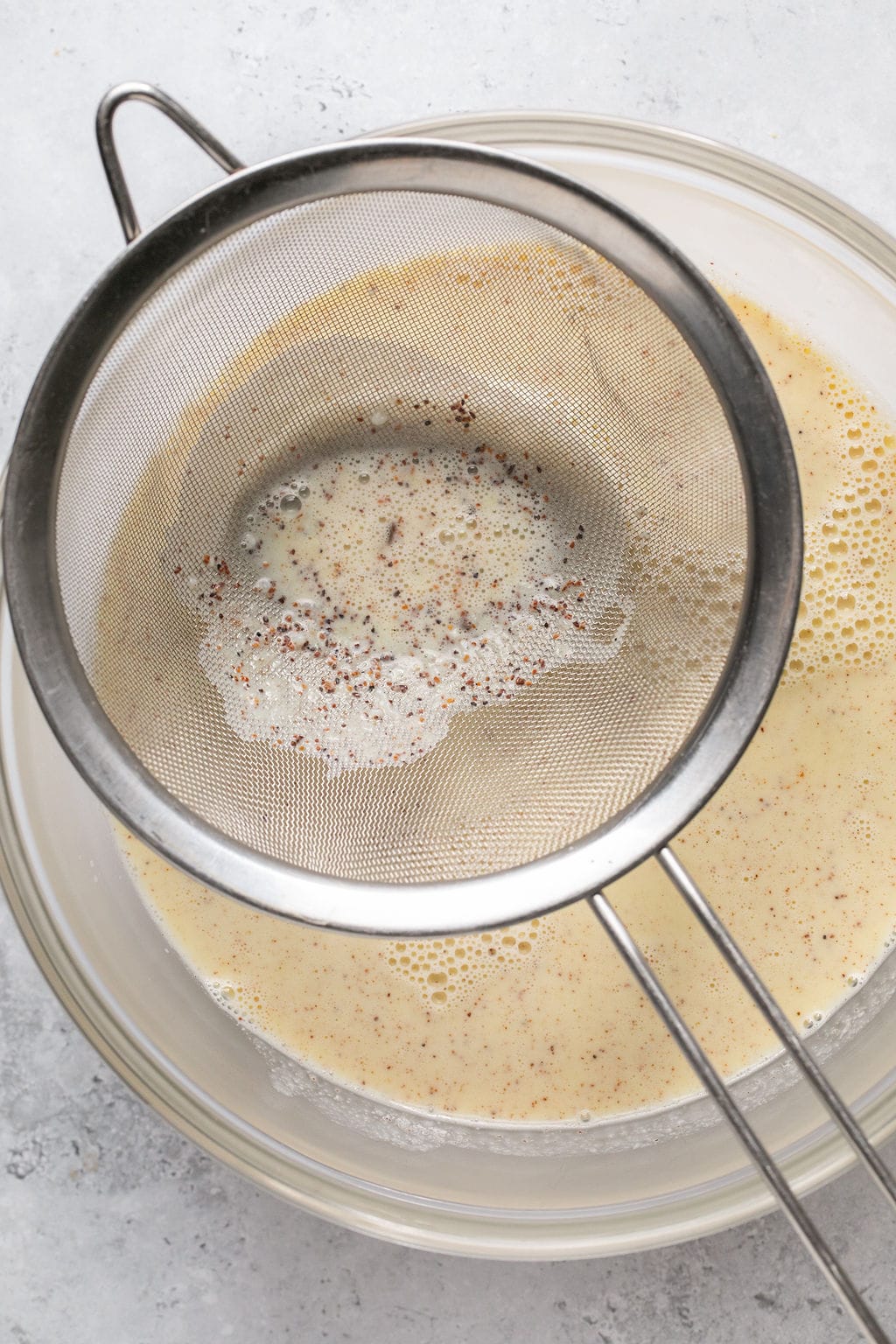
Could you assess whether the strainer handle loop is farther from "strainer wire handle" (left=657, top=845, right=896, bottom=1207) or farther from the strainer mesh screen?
"strainer wire handle" (left=657, top=845, right=896, bottom=1207)

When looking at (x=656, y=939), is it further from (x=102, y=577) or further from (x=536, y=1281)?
(x=102, y=577)

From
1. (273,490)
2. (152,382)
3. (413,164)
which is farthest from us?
(273,490)

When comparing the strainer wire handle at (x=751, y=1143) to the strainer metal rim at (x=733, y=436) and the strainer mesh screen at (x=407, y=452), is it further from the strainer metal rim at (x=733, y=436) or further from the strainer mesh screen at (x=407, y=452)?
the strainer mesh screen at (x=407, y=452)

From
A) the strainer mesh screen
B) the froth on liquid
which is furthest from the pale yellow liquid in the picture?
the froth on liquid

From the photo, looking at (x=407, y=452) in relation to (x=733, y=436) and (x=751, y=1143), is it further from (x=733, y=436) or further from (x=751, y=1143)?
(x=751, y=1143)

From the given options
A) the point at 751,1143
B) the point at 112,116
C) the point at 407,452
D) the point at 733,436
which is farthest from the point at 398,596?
the point at 751,1143

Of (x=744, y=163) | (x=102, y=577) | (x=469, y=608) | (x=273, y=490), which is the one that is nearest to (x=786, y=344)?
(x=744, y=163)
